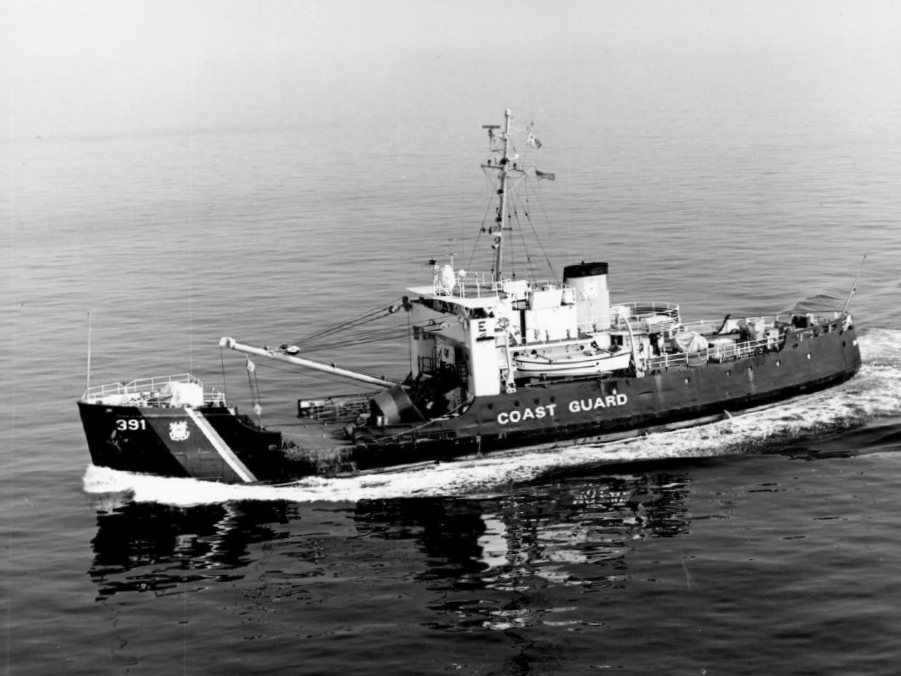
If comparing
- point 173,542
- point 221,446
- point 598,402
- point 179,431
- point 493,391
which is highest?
point 493,391

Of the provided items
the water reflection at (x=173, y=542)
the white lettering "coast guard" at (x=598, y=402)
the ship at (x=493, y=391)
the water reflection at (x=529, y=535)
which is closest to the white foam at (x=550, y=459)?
the ship at (x=493, y=391)

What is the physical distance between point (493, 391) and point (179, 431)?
10.5 m

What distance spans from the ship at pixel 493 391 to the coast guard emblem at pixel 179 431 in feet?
0.15

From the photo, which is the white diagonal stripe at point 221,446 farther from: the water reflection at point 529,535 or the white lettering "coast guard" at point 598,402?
the white lettering "coast guard" at point 598,402

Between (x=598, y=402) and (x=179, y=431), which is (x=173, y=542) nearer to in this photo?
(x=179, y=431)

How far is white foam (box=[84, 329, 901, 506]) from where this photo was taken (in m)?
35.2

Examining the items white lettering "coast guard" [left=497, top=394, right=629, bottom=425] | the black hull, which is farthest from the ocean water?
white lettering "coast guard" [left=497, top=394, right=629, bottom=425]

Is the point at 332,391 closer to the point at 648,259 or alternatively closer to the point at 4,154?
the point at 648,259

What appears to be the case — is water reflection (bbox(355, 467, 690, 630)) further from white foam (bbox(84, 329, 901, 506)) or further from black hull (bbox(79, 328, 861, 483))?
black hull (bbox(79, 328, 861, 483))

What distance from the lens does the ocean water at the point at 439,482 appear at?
25781mm

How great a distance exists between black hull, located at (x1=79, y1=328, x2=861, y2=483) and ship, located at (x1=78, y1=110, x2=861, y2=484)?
0.04 m

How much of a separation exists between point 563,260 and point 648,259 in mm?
5035

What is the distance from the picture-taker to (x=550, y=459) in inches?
1494

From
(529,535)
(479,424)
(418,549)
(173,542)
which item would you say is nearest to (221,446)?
(173,542)
